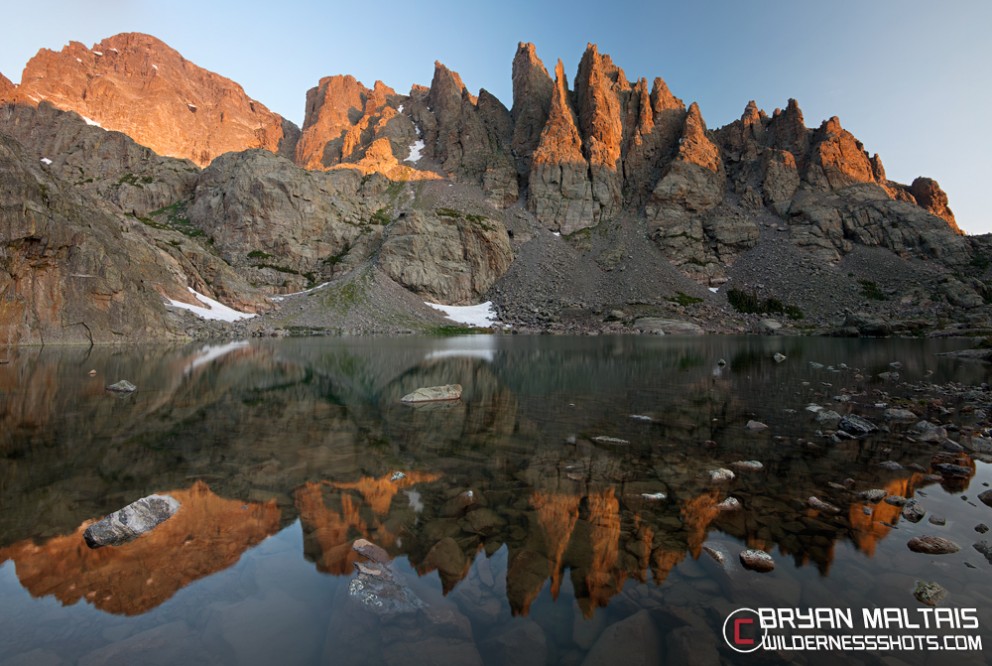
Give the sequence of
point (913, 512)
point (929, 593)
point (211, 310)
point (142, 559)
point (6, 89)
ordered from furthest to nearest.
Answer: point (6, 89)
point (211, 310)
point (913, 512)
point (142, 559)
point (929, 593)

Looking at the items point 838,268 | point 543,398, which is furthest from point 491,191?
point 543,398

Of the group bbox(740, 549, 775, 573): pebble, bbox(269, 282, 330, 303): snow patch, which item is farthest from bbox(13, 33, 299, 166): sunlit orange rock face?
bbox(740, 549, 775, 573): pebble

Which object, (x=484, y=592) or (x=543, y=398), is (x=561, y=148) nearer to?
(x=543, y=398)

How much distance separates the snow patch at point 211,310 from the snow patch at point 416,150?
302ft

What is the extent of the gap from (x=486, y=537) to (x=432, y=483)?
2.58 m

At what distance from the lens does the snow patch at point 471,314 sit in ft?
344

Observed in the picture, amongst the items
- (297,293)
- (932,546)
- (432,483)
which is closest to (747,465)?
(932,546)

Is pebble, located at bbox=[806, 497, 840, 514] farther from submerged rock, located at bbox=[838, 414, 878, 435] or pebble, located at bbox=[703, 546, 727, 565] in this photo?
submerged rock, located at bbox=[838, 414, 878, 435]

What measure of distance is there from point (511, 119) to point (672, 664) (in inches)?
7202

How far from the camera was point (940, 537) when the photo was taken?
7004 mm

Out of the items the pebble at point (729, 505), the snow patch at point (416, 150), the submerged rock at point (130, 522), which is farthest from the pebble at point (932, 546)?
the snow patch at point (416, 150)

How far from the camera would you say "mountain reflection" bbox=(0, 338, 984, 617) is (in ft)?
20.3

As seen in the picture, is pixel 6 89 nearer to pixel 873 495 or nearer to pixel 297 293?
pixel 297 293

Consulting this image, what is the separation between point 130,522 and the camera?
22.4ft
